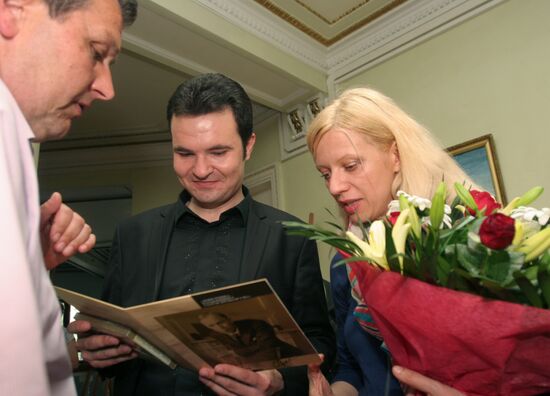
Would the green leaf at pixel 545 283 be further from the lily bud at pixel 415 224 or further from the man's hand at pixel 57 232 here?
the man's hand at pixel 57 232

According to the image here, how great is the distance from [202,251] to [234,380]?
0.54 metres

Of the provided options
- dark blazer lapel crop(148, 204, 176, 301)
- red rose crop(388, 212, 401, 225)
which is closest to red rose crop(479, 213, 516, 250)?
red rose crop(388, 212, 401, 225)

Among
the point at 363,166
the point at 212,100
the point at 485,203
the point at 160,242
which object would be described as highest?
the point at 212,100

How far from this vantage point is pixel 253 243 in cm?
157

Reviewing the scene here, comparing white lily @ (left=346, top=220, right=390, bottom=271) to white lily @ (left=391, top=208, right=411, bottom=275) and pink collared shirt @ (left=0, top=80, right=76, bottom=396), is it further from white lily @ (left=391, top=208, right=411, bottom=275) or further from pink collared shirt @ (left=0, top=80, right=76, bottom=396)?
pink collared shirt @ (left=0, top=80, right=76, bottom=396)

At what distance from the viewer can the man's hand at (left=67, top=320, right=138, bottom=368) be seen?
1.16 meters

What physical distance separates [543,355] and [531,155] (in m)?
2.44

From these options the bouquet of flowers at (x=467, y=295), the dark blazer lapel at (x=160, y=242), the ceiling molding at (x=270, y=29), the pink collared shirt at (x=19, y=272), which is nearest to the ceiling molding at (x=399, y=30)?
the ceiling molding at (x=270, y=29)

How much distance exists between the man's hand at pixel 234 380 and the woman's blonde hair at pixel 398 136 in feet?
2.17

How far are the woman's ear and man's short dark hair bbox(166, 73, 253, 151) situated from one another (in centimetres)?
60

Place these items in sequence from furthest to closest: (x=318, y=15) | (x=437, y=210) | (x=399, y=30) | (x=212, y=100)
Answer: (x=318, y=15)
(x=399, y=30)
(x=212, y=100)
(x=437, y=210)

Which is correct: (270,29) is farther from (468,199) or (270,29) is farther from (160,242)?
(468,199)

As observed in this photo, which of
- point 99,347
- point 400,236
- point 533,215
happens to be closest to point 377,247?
point 400,236

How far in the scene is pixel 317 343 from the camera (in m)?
1.43
